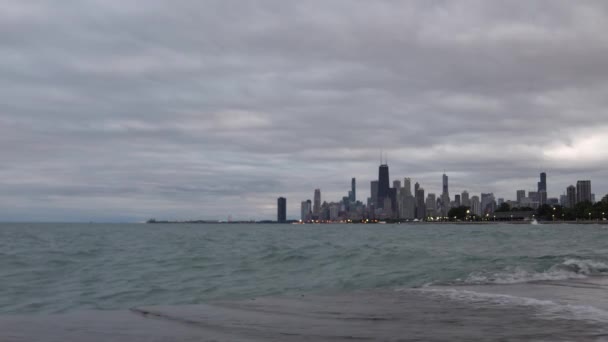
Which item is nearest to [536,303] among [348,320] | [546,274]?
[348,320]

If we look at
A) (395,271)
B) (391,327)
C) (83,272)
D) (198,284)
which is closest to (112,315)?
(391,327)

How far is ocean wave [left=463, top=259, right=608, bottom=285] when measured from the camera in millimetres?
18953

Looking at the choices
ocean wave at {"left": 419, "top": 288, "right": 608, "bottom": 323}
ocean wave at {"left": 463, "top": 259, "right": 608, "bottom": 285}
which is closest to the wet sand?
ocean wave at {"left": 419, "top": 288, "right": 608, "bottom": 323}

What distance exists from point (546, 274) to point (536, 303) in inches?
360

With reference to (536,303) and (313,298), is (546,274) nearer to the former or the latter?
(536,303)

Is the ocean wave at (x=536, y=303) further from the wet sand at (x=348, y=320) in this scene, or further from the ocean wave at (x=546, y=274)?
the ocean wave at (x=546, y=274)

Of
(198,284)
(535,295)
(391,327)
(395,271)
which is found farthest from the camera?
(395,271)

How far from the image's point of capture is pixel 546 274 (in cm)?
2070

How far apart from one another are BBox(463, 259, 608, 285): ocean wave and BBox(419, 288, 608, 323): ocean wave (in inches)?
143

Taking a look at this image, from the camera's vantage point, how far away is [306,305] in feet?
41.5

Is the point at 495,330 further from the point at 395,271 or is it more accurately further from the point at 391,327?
the point at 395,271

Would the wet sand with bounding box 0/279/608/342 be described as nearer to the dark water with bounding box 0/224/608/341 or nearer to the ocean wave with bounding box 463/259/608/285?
the dark water with bounding box 0/224/608/341

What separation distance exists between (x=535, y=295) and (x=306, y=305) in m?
5.80

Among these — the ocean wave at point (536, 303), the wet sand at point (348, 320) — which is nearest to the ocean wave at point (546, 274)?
the ocean wave at point (536, 303)
